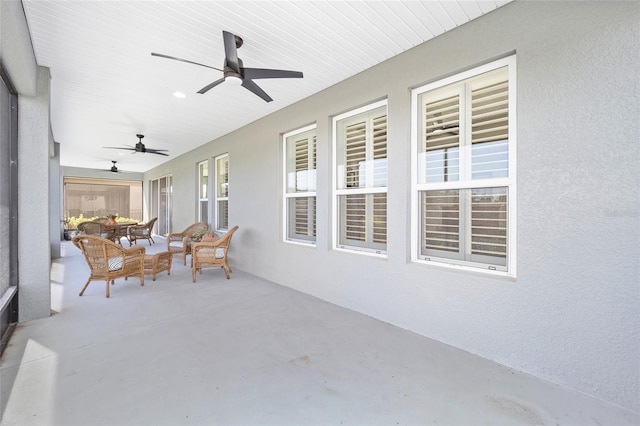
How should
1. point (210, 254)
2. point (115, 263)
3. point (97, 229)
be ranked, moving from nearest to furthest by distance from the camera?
point (115, 263)
point (210, 254)
point (97, 229)

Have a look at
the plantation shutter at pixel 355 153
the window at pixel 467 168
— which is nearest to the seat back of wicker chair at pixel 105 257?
the plantation shutter at pixel 355 153

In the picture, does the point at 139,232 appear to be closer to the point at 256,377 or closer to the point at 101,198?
the point at 101,198

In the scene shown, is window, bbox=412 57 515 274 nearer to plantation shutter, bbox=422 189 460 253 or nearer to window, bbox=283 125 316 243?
plantation shutter, bbox=422 189 460 253

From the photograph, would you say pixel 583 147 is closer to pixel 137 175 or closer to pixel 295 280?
pixel 295 280

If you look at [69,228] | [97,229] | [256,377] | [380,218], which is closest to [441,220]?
[380,218]

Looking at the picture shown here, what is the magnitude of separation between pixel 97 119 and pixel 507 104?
620 cm

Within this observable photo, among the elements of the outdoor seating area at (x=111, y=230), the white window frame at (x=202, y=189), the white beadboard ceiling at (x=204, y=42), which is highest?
the white beadboard ceiling at (x=204, y=42)

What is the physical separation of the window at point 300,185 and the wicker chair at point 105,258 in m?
2.32

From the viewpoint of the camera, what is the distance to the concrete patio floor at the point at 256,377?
5.66 feet

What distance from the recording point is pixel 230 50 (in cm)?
257

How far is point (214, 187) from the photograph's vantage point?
6.77 metres

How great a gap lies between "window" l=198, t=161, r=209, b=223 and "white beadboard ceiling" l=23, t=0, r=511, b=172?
2.70 meters

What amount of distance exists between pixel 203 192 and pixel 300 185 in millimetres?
3875

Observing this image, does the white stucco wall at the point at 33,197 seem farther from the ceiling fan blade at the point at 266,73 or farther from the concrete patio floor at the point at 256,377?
the ceiling fan blade at the point at 266,73
